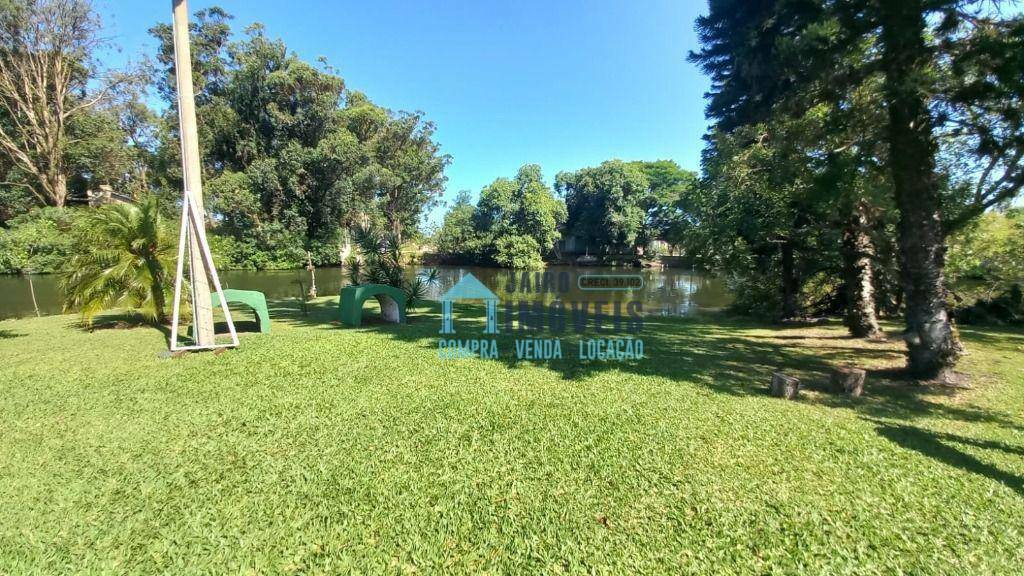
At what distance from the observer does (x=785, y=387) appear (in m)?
4.59

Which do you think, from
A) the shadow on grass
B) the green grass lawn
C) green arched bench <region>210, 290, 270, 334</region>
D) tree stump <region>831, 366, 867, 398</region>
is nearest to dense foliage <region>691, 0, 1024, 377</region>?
tree stump <region>831, 366, 867, 398</region>

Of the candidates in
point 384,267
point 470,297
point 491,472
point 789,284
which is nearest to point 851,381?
point 491,472

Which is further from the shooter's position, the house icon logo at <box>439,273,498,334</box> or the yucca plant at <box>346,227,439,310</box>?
the yucca plant at <box>346,227,439,310</box>

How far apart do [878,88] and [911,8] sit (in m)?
0.95

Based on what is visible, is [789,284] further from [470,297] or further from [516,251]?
[516,251]

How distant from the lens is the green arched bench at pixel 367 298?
851 centimetres

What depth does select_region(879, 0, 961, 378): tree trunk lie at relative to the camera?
4873mm

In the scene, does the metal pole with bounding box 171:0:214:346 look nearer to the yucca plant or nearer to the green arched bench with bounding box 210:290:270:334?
the green arched bench with bounding box 210:290:270:334

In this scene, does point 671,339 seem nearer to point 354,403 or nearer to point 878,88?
point 878,88

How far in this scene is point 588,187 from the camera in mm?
37594

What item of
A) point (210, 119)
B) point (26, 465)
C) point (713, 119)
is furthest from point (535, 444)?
point (210, 119)

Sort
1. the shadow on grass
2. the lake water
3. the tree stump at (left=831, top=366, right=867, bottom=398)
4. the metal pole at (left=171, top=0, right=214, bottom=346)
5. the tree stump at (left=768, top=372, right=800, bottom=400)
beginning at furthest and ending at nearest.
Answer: the lake water < the metal pole at (left=171, top=0, right=214, bottom=346) < the tree stump at (left=831, top=366, right=867, bottom=398) < the tree stump at (left=768, top=372, right=800, bottom=400) < the shadow on grass

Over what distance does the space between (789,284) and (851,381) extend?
738cm

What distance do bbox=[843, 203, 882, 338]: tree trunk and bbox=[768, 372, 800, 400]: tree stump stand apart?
208 inches
